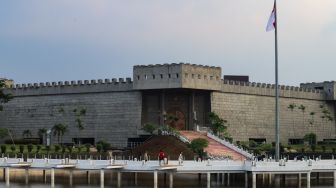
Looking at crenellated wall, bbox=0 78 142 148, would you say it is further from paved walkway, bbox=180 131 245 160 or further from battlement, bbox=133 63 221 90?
paved walkway, bbox=180 131 245 160

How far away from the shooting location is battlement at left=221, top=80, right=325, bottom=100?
108625mm

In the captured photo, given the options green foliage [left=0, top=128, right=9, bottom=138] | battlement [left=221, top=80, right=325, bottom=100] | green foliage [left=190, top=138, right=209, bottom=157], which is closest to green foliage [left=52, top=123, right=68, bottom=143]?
green foliage [left=0, top=128, right=9, bottom=138]

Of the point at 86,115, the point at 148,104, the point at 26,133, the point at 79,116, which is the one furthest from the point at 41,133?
the point at 148,104

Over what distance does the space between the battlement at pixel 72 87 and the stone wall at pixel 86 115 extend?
1.17 ft

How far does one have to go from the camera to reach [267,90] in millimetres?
116312

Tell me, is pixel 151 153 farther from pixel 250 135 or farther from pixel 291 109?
pixel 291 109

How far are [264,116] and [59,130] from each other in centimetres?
3490

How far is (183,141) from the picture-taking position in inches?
3435

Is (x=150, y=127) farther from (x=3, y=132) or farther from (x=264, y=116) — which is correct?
(x=3, y=132)

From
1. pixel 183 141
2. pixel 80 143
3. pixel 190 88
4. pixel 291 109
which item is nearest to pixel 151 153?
pixel 183 141

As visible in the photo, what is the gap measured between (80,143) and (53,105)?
855cm

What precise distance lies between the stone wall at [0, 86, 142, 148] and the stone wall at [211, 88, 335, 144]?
13235 millimetres

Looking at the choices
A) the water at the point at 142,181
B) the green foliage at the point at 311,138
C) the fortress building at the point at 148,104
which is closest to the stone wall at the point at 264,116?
the fortress building at the point at 148,104

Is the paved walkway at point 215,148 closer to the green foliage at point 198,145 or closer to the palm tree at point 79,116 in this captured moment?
the green foliage at point 198,145
